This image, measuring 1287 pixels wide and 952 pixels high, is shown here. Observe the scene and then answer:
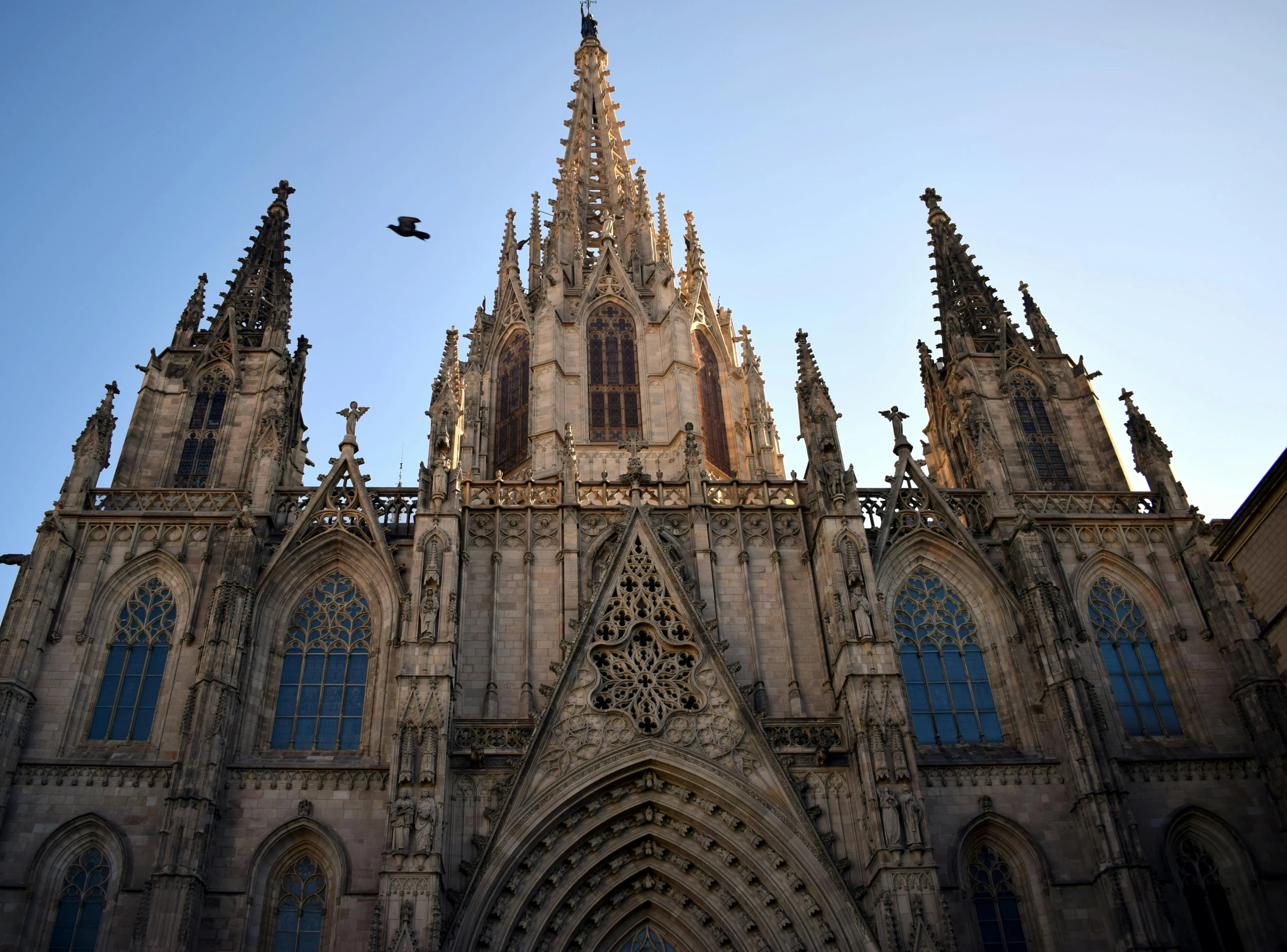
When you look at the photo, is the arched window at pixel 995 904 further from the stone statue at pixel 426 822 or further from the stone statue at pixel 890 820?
the stone statue at pixel 426 822

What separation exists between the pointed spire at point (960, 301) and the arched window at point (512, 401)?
475 inches

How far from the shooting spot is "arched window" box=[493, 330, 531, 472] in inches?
1225

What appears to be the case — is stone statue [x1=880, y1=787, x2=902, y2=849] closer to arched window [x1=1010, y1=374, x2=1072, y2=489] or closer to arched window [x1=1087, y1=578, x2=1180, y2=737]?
arched window [x1=1087, y1=578, x2=1180, y2=737]

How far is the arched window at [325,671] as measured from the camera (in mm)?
22109

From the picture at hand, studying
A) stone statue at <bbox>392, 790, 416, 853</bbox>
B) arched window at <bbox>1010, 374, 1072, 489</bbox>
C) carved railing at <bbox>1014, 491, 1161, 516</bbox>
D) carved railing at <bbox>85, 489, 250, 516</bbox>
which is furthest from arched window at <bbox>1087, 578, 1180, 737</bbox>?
carved railing at <bbox>85, 489, 250, 516</bbox>

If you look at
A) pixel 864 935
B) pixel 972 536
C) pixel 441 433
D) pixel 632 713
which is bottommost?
pixel 864 935

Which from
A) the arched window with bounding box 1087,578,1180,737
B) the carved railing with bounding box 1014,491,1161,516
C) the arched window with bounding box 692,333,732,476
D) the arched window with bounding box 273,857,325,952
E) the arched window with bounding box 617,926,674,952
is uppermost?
the arched window with bounding box 692,333,732,476

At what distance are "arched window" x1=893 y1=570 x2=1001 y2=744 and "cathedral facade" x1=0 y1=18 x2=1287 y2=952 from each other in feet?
0.27

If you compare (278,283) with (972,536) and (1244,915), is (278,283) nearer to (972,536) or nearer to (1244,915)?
(972,536)

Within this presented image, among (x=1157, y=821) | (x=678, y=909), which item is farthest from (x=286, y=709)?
(x=1157, y=821)

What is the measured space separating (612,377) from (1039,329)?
12213mm

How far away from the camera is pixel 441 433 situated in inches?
980

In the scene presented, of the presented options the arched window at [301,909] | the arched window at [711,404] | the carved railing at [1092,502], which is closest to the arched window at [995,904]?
the carved railing at [1092,502]

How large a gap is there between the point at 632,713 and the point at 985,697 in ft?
25.2
